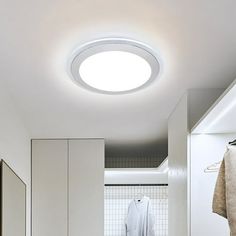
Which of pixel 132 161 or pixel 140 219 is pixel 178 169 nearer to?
pixel 140 219

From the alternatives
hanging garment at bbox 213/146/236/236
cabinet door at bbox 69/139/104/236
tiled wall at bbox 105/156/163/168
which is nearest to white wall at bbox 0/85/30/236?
cabinet door at bbox 69/139/104/236

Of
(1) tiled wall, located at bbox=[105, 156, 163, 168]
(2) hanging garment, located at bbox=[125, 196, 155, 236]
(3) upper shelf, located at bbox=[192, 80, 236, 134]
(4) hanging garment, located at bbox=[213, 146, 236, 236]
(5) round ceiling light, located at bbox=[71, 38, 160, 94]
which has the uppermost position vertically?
(5) round ceiling light, located at bbox=[71, 38, 160, 94]

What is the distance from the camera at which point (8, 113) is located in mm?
2572

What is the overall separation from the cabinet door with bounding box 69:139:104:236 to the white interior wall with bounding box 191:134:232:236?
1.44 meters

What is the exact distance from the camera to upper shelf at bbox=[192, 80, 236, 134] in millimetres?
1708

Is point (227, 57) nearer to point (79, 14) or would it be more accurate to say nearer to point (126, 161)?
point (79, 14)

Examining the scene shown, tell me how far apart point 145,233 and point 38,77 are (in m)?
2.39

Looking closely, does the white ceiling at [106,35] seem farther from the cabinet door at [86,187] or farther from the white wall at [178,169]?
the cabinet door at [86,187]

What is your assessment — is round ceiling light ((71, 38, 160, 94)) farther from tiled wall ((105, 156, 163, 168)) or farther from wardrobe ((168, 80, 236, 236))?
tiled wall ((105, 156, 163, 168))

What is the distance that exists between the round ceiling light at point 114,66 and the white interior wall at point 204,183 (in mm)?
452

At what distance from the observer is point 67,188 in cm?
354

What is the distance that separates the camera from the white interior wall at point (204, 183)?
2.21 metres

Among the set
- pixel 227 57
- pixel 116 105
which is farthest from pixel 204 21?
pixel 116 105

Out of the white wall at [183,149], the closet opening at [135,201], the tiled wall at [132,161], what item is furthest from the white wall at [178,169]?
the tiled wall at [132,161]
